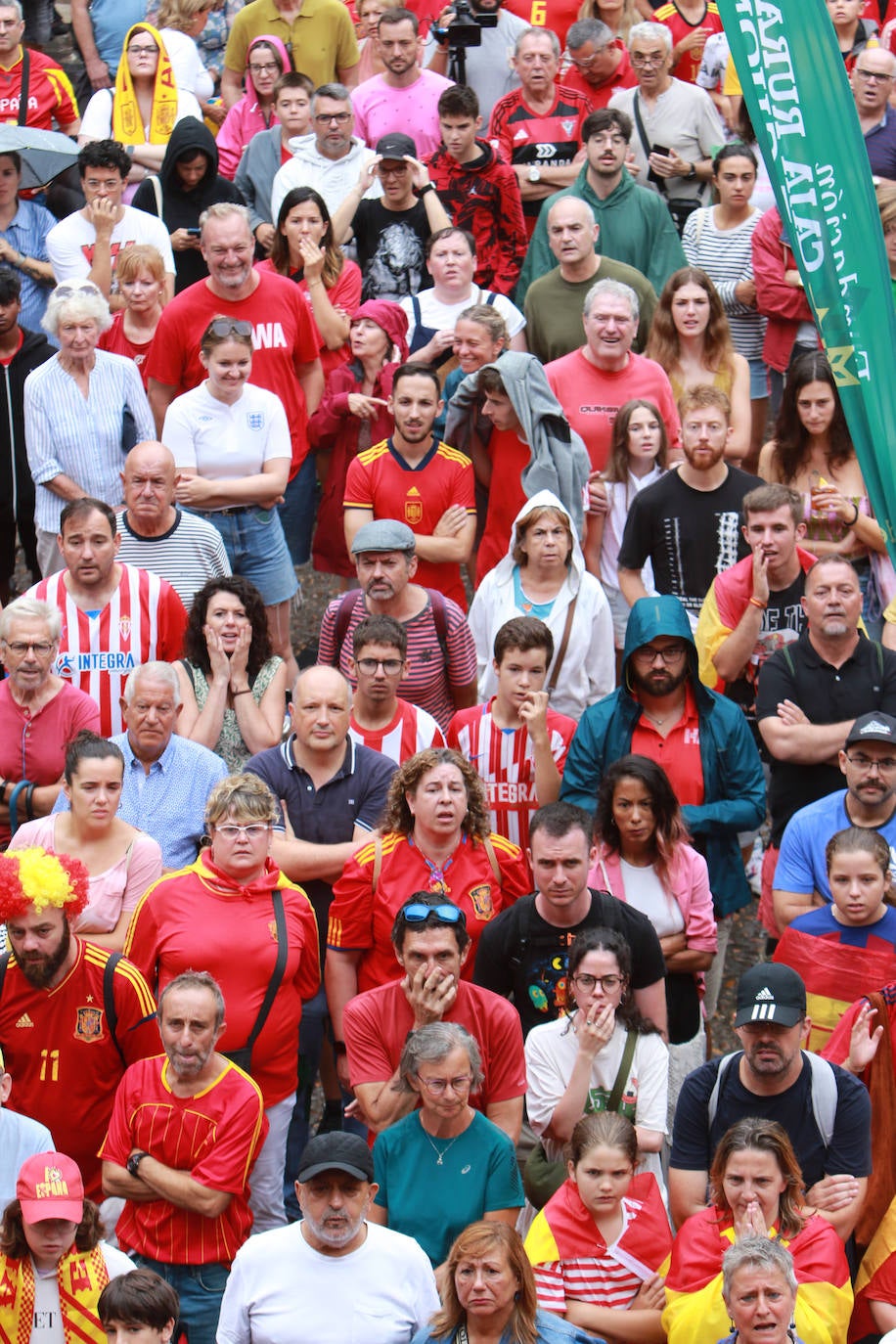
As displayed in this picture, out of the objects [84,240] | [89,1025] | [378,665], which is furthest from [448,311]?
[89,1025]

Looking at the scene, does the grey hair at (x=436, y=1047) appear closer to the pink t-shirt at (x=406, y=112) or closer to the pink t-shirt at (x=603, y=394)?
the pink t-shirt at (x=603, y=394)

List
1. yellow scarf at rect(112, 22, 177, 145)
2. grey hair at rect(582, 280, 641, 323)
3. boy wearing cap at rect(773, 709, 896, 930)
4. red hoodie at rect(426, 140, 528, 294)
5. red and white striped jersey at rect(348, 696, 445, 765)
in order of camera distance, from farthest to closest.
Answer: yellow scarf at rect(112, 22, 177, 145) → red hoodie at rect(426, 140, 528, 294) → grey hair at rect(582, 280, 641, 323) → red and white striped jersey at rect(348, 696, 445, 765) → boy wearing cap at rect(773, 709, 896, 930)

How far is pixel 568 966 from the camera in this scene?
257 inches

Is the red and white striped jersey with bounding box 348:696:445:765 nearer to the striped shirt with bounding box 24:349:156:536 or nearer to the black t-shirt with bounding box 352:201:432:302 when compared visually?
the striped shirt with bounding box 24:349:156:536

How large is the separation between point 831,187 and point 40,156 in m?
7.37

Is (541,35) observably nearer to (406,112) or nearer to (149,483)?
(406,112)

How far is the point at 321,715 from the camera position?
7398mm

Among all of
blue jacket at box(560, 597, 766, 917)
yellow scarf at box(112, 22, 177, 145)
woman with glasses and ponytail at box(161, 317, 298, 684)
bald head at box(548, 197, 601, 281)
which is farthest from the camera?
yellow scarf at box(112, 22, 177, 145)

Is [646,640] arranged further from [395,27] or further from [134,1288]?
[395,27]

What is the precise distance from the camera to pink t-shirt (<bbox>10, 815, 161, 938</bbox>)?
23.1ft

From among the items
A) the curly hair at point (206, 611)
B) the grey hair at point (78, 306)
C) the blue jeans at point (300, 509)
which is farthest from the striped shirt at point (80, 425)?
the curly hair at point (206, 611)

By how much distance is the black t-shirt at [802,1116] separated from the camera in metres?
6.12

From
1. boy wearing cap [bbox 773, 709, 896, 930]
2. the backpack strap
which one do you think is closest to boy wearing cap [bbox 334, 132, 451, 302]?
the backpack strap

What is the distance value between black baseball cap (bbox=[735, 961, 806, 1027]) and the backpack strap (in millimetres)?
2818
